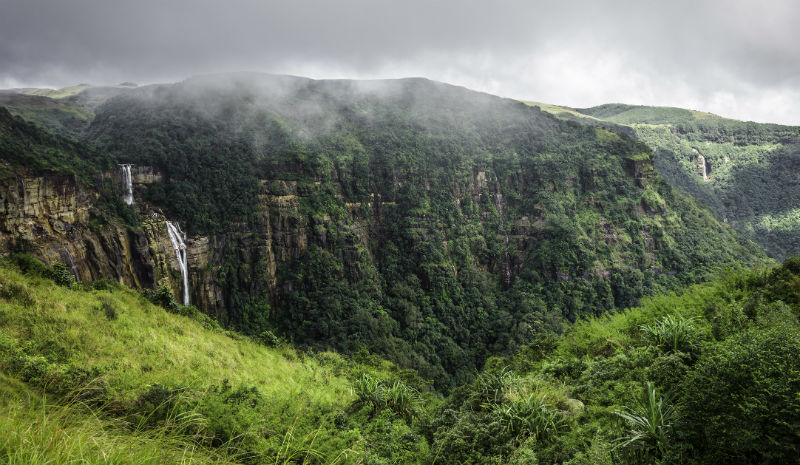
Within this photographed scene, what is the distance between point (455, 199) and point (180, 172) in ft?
179

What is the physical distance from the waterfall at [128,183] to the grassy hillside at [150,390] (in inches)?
1833

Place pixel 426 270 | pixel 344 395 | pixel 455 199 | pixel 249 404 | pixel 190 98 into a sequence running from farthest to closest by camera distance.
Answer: pixel 190 98, pixel 455 199, pixel 426 270, pixel 344 395, pixel 249 404

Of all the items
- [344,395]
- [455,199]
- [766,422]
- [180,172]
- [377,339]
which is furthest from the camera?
[455,199]

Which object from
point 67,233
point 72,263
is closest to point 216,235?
point 67,233

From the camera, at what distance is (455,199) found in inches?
3241

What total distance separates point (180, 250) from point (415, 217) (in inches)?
1686

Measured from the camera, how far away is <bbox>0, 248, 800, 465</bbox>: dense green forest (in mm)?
4027

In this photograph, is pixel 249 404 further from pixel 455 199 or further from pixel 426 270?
pixel 455 199

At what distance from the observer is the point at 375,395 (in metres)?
12.3

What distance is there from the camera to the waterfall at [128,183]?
5350 centimetres

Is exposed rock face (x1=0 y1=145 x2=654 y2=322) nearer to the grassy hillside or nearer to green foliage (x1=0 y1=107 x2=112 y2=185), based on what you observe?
green foliage (x1=0 y1=107 x2=112 y2=185)

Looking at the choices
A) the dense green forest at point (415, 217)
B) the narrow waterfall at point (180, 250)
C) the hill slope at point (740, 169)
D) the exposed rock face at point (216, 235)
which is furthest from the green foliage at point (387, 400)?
the hill slope at point (740, 169)

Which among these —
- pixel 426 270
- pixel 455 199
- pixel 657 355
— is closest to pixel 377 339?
pixel 426 270

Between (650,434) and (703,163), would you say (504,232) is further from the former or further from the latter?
(703,163)
